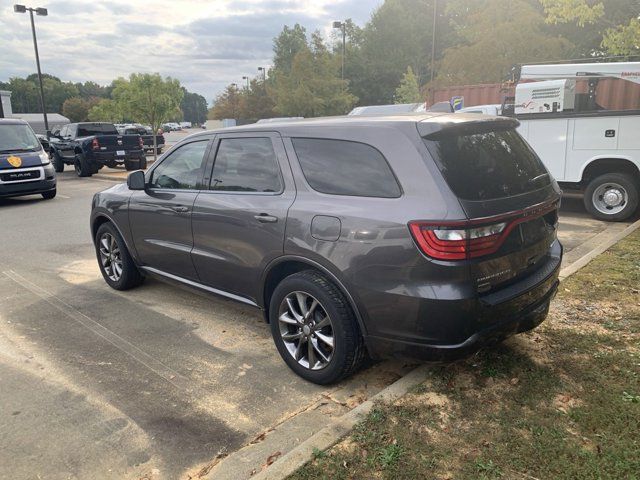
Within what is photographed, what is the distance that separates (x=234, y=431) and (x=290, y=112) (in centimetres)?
4092

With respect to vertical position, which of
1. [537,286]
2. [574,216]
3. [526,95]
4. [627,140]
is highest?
[526,95]

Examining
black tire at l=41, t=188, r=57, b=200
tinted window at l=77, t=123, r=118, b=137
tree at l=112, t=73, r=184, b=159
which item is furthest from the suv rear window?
tree at l=112, t=73, r=184, b=159

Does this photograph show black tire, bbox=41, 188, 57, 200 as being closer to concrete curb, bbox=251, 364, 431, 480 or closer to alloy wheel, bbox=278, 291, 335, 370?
alloy wheel, bbox=278, 291, 335, 370

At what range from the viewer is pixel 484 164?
10.4 feet

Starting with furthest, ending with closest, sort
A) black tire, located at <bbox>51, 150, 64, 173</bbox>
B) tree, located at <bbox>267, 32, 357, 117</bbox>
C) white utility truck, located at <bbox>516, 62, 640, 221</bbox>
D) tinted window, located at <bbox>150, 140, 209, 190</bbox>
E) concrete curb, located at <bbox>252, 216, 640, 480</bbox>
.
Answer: tree, located at <bbox>267, 32, 357, 117</bbox> → black tire, located at <bbox>51, 150, 64, 173</bbox> → white utility truck, located at <bbox>516, 62, 640, 221</bbox> → tinted window, located at <bbox>150, 140, 209, 190</bbox> → concrete curb, located at <bbox>252, 216, 640, 480</bbox>

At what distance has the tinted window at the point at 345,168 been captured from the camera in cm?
314

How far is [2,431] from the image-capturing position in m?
3.15

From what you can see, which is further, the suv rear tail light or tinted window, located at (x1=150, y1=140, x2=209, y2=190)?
tinted window, located at (x1=150, y1=140, x2=209, y2=190)

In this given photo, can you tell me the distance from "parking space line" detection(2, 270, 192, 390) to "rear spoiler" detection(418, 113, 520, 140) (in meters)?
2.30

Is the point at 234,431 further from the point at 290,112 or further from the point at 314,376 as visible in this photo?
the point at 290,112

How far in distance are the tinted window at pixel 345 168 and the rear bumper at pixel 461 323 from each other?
70 cm

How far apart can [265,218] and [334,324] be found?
35.3 inches

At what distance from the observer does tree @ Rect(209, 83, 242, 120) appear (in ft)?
205

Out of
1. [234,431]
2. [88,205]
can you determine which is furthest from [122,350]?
[88,205]
